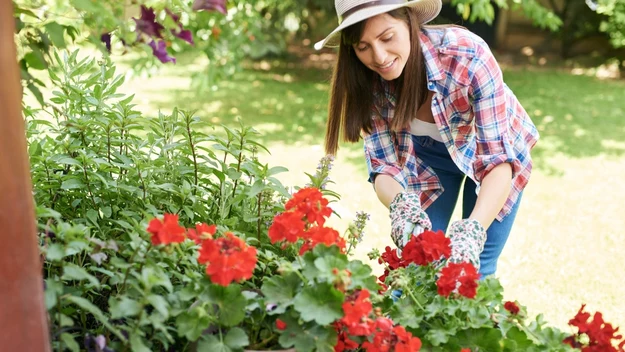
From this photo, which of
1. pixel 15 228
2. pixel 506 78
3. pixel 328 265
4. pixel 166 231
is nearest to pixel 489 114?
pixel 328 265

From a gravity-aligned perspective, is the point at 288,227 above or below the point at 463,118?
below

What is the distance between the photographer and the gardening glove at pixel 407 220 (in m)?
2.12

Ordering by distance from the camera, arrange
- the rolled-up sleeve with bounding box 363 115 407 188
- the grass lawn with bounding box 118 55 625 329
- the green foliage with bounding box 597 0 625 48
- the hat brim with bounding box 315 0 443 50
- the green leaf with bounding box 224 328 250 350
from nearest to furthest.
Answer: the green leaf with bounding box 224 328 250 350 → the hat brim with bounding box 315 0 443 50 → the rolled-up sleeve with bounding box 363 115 407 188 → the grass lawn with bounding box 118 55 625 329 → the green foliage with bounding box 597 0 625 48

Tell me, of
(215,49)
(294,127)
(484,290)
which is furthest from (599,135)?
(484,290)

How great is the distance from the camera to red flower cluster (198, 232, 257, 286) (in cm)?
131


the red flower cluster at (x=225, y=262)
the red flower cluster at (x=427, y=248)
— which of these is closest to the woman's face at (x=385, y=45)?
the red flower cluster at (x=427, y=248)

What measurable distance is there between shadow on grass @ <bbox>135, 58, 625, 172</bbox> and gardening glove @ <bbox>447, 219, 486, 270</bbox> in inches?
165

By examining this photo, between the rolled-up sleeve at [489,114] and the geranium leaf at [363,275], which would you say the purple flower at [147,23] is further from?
the rolled-up sleeve at [489,114]

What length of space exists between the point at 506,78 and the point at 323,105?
3604 mm

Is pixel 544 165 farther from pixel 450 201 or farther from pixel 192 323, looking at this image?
pixel 192 323

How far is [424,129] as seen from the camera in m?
2.54

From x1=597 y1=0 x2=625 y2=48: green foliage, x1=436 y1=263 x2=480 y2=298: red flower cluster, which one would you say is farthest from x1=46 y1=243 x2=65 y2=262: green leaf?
x1=597 y1=0 x2=625 y2=48: green foliage

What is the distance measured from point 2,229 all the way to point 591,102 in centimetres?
921

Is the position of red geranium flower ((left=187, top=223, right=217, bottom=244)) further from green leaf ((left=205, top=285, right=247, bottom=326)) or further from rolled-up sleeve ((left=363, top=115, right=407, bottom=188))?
rolled-up sleeve ((left=363, top=115, right=407, bottom=188))
